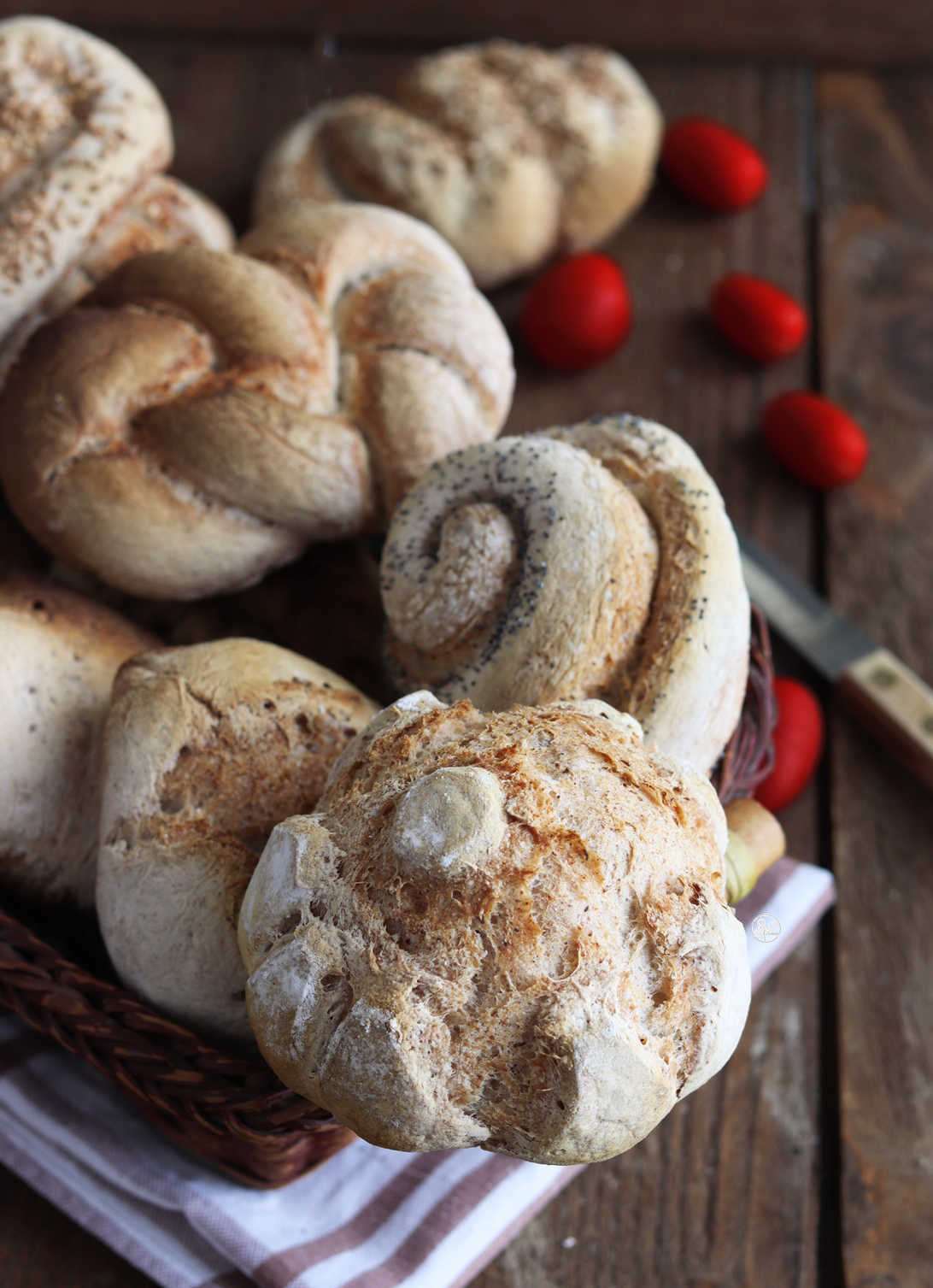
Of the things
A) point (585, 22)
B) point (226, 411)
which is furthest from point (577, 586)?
point (585, 22)

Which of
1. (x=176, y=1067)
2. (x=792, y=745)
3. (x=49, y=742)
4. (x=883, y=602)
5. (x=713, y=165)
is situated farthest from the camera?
(x=713, y=165)

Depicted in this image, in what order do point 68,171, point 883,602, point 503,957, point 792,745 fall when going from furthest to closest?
point 883,602 → point 792,745 → point 68,171 → point 503,957

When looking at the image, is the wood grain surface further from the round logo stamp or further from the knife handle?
the round logo stamp

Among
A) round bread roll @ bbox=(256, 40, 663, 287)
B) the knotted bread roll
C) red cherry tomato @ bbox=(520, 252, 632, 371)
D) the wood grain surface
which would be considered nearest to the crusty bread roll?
the knotted bread roll

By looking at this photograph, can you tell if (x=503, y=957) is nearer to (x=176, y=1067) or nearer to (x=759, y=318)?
(x=176, y=1067)

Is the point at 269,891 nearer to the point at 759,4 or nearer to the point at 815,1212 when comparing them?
the point at 815,1212

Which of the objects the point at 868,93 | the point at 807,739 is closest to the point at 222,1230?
the point at 807,739

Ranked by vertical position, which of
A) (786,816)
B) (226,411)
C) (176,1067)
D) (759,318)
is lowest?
(786,816)
